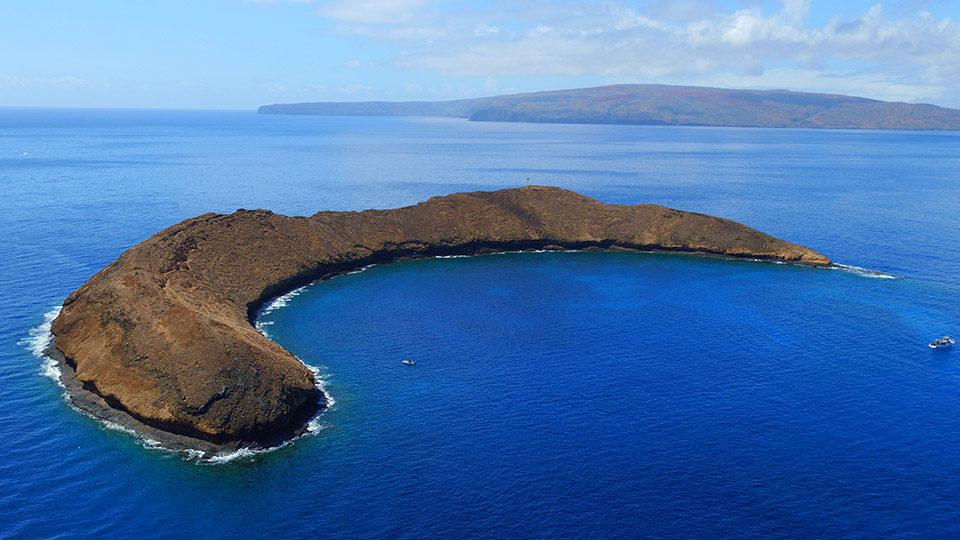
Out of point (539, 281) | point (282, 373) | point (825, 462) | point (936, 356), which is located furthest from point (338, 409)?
point (936, 356)

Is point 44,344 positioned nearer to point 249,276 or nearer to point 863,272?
point 249,276

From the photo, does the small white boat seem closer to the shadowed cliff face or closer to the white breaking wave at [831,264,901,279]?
the white breaking wave at [831,264,901,279]

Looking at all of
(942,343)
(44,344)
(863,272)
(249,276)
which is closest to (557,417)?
(942,343)

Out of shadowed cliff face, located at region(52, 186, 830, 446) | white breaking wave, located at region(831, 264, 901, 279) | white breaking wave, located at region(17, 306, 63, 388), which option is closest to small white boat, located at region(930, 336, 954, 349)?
white breaking wave, located at region(831, 264, 901, 279)

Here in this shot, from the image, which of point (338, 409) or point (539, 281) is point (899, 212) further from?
point (338, 409)

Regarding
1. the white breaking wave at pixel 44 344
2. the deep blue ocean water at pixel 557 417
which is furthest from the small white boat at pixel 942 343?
the white breaking wave at pixel 44 344
